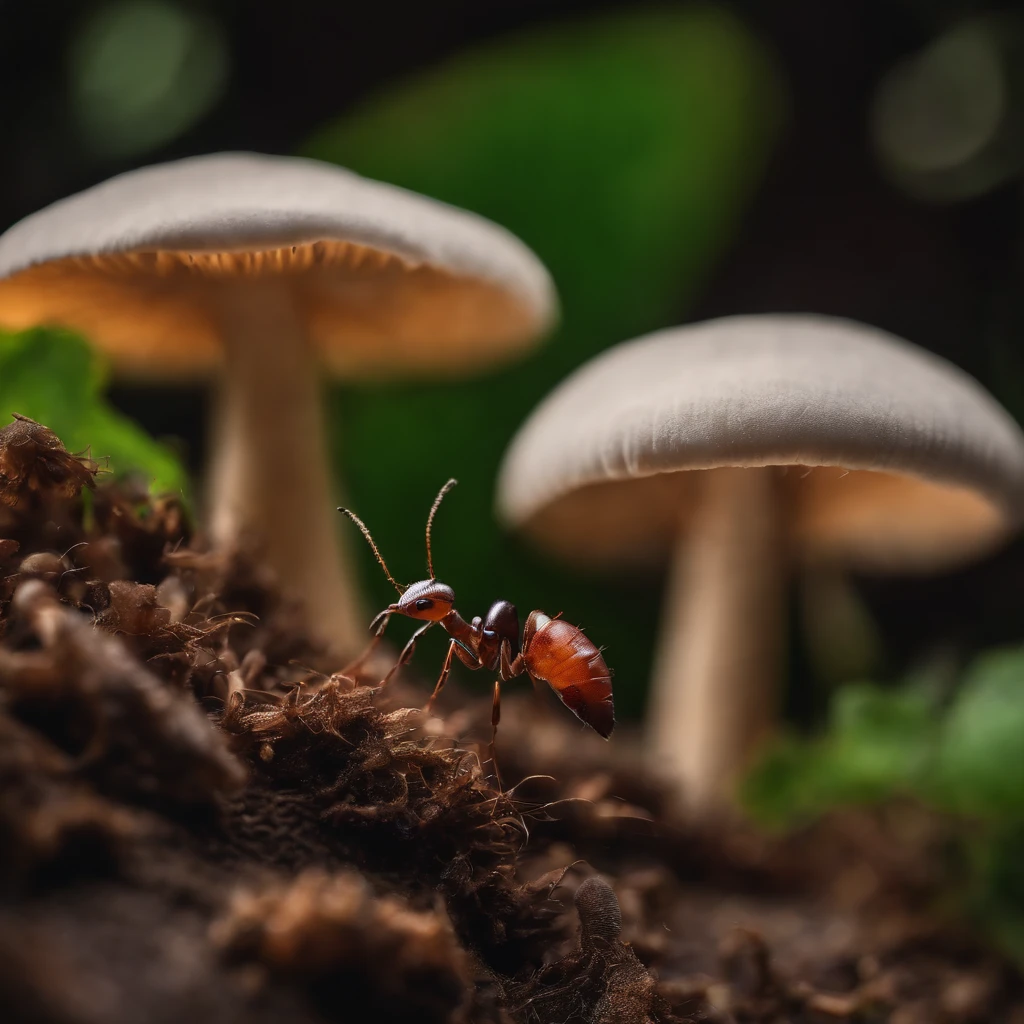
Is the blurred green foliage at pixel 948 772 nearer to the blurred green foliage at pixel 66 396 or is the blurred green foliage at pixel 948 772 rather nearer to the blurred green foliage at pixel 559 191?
the blurred green foliage at pixel 559 191

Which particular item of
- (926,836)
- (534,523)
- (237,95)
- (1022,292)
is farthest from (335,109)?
(926,836)

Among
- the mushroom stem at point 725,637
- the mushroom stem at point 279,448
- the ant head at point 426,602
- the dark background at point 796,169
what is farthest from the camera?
the dark background at point 796,169

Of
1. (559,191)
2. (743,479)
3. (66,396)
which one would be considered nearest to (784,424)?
(743,479)

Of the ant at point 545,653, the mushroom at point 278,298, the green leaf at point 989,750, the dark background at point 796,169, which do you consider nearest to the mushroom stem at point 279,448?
the mushroom at point 278,298

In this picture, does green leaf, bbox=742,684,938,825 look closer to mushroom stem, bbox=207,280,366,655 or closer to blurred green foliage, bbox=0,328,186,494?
mushroom stem, bbox=207,280,366,655

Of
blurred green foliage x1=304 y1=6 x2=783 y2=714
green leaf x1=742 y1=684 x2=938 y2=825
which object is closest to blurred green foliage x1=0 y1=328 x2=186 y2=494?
blurred green foliage x1=304 y1=6 x2=783 y2=714

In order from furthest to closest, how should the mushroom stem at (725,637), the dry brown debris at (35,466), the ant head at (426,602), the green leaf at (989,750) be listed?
the mushroom stem at (725,637)
the green leaf at (989,750)
the ant head at (426,602)
the dry brown debris at (35,466)
